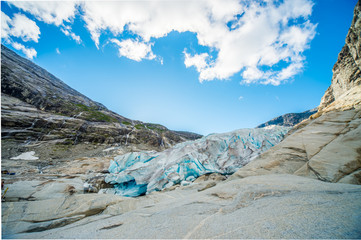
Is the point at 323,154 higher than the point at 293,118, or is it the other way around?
the point at 293,118

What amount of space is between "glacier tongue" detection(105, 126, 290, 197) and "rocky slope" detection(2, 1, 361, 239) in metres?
3.37

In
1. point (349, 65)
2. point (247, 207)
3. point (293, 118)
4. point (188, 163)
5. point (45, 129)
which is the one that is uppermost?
point (293, 118)

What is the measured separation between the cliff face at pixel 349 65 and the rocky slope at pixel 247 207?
40.3ft

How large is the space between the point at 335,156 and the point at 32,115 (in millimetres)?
49718

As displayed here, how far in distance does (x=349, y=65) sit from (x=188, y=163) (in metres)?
30.7

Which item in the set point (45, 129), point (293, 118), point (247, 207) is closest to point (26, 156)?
point (45, 129)

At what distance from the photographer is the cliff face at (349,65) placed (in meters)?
17.5

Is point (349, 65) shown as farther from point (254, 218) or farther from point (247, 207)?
point (254, 218)

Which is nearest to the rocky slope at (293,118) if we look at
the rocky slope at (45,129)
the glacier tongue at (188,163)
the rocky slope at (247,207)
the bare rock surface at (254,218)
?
the rocky slope at (45,129)

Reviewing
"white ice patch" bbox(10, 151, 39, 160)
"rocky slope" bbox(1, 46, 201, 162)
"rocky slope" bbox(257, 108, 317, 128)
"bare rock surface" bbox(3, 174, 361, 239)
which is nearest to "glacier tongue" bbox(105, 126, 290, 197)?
"bare rock surface" bbox(3, 174, 361, 239)

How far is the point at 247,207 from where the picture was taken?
348 centimetres

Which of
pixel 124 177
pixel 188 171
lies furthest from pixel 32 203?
pixel 188 171

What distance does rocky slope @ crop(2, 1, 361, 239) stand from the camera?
8.12 feet

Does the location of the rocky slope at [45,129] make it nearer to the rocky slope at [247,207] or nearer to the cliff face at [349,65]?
the rocky slope at [247,207]
